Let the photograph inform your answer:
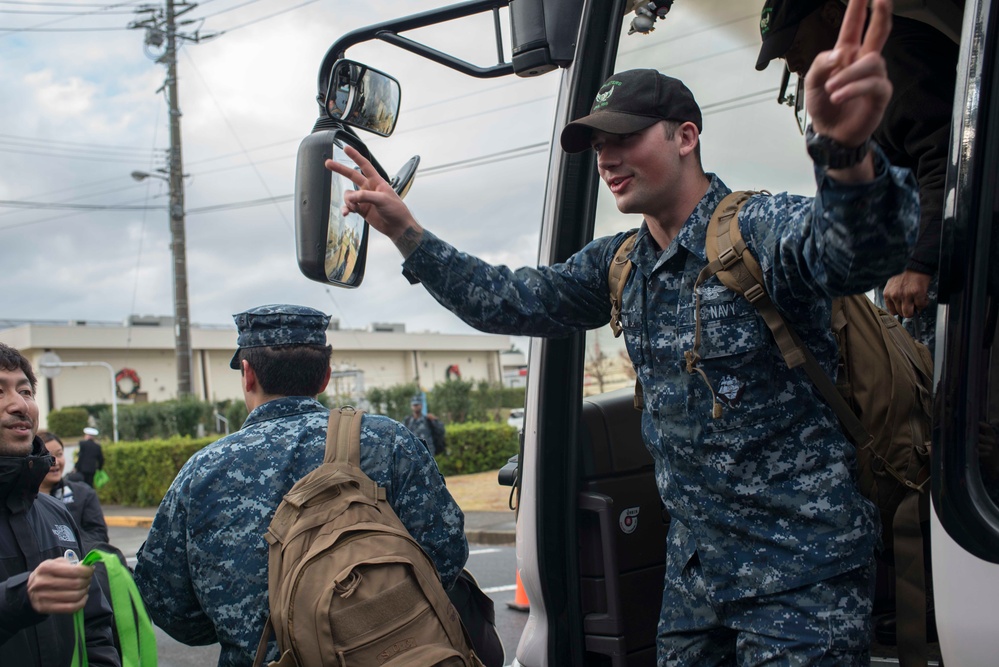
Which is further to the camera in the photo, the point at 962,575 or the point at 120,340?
the point at 120,340

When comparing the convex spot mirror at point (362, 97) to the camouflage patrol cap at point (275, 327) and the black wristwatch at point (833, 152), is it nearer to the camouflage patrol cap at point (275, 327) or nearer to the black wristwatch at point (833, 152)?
the camouflage patrol cap at point (275, 327)

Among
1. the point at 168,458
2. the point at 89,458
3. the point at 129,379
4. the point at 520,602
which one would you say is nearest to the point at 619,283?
the point at 520,602

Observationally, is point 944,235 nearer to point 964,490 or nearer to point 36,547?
point 964,490

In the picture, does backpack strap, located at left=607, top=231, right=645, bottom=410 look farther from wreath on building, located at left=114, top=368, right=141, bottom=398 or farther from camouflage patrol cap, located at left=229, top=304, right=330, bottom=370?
wreath on building, located at left=114, top=368, right=141, bottom=398

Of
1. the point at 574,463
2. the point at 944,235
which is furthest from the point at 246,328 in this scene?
the point at 944,235

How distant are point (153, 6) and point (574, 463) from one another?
23214mm

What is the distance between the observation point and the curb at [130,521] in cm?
1684

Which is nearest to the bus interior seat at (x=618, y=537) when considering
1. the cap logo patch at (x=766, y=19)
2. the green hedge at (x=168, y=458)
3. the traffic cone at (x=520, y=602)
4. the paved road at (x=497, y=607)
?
the cap logo patch at (x=766, y=19)

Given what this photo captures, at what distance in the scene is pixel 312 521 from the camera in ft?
6.98

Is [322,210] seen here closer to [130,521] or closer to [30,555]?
[30,555]

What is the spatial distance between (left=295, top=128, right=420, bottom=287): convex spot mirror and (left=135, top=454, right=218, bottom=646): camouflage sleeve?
79 centimetres

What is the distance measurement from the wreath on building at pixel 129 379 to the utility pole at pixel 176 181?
25086 millimetres

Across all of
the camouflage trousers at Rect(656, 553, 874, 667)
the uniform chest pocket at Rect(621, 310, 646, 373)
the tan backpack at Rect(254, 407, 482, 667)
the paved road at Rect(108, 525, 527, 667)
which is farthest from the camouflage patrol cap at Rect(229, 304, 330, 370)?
the paved road at Rect(108, 525, 527, 667)

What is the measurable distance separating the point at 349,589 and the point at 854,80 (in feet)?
4.68
